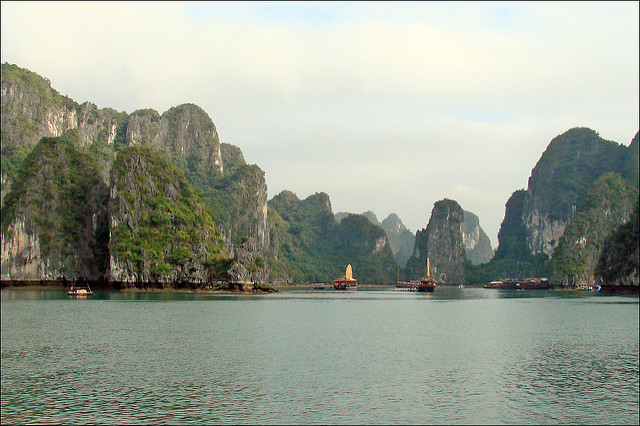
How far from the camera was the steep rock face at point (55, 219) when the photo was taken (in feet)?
544

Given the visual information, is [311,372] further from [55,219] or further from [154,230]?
[55,219]

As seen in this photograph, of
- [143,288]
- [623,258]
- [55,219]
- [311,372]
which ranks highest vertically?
[55,219]

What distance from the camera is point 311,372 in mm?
41438

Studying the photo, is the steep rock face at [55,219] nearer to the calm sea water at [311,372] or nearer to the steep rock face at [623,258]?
the calm sea water at [311,372]

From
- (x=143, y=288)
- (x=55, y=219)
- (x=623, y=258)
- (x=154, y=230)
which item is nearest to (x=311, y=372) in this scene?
(x=143, y=288)

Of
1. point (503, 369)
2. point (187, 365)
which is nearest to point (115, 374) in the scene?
point (187, 365)

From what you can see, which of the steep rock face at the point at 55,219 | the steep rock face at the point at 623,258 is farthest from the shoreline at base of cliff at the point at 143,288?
the steep rock face at the point at 623,258

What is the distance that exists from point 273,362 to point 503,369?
16.5 meters

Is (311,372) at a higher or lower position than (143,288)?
higher

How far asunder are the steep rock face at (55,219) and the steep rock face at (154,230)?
49.3 ft

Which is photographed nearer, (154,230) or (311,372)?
(311,372)

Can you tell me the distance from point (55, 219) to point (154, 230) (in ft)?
93.9

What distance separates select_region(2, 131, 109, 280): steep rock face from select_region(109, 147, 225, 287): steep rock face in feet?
49.3

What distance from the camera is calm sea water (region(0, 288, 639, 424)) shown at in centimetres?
3138
